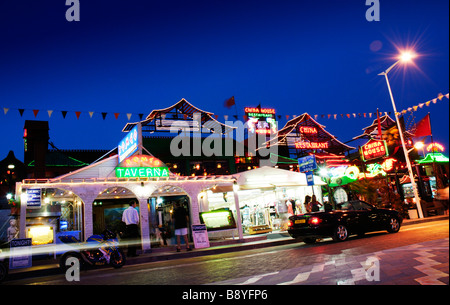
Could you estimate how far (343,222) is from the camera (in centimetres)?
1150

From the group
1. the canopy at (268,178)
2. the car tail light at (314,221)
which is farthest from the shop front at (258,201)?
the car tail light at (314,221)

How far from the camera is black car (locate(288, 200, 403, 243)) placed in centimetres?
1120

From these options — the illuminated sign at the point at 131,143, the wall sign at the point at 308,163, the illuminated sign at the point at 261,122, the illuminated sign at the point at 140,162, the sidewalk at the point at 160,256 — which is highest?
the illuminated sign at the point at 261,122

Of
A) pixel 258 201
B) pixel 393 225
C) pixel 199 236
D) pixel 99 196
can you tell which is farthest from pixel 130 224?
pixel 258 201

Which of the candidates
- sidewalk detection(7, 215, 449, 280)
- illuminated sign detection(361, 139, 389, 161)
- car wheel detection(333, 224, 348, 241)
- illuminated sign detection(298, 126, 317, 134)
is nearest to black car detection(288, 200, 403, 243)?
car wheel detection(333, 224, 348, 241)

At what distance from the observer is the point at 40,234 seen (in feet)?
51.9

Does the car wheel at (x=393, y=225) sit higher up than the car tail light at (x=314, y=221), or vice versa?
the car tail light at (x=314, y=221)

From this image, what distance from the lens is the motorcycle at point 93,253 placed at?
357 inches

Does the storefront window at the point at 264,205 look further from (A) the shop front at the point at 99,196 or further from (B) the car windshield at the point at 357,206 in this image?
(B) the car windshield at the point at 357,206

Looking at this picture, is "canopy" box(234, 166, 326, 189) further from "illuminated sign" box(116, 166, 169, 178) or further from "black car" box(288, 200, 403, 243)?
"black car" box(288, 200, 403, 243)

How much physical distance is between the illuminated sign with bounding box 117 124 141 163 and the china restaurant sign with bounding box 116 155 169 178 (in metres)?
2.30

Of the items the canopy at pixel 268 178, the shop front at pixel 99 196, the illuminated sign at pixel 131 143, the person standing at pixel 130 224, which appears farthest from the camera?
the canopy at pixel 268 178
